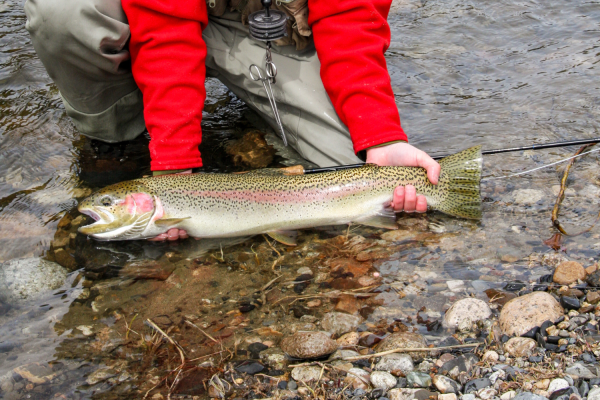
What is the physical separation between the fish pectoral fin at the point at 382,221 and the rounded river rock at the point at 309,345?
1.16 meters

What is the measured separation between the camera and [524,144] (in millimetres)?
4312

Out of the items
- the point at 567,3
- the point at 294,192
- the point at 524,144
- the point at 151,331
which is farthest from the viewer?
the point at 567,3

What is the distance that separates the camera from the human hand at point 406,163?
3.49m

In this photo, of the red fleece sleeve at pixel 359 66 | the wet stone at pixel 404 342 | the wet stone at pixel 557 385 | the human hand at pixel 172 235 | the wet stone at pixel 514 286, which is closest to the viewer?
the wet stone at pixel 557 385

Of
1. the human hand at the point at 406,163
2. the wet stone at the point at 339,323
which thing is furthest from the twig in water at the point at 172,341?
the human hand at the point at 406,163

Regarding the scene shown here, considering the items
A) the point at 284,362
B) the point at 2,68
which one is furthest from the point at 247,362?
the point at 2,68

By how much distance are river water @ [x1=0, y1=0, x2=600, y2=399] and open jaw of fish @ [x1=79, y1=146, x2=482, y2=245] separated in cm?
12

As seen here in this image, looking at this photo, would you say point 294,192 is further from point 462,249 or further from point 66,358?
point 66,358

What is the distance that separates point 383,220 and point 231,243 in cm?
105

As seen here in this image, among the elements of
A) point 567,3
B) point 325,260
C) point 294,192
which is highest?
point 567,3

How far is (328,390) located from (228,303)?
94 cm

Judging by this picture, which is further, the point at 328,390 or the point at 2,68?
the point at 2,68

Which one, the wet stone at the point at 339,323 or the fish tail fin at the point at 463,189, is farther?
the fish tail fin at the point at 463,189

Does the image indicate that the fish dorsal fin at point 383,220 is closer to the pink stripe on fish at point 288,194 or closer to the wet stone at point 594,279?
the pink stripe on fish at point 288,194
